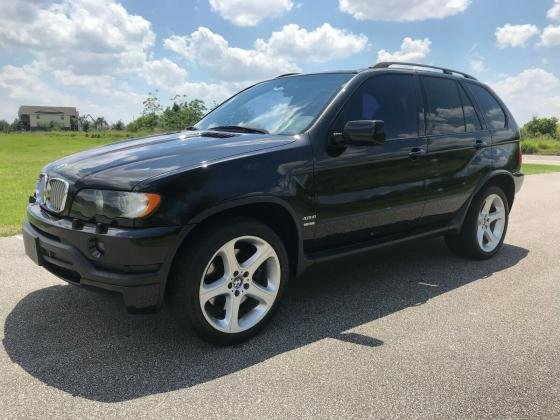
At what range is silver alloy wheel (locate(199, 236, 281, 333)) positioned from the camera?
3365 mm

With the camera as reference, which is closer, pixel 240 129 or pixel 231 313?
pixel 231 313

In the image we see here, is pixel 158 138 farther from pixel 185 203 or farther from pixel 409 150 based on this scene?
pixel 409 150

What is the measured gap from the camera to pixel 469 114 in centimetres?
535

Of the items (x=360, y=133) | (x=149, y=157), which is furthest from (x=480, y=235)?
(x=149, y=157)

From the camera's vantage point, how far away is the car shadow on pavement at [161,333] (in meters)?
3.07

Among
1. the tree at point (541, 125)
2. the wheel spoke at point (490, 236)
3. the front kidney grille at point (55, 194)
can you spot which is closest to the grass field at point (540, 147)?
the tree at point (541, 125)

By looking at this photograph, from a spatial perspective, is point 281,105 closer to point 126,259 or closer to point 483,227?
point 126,259

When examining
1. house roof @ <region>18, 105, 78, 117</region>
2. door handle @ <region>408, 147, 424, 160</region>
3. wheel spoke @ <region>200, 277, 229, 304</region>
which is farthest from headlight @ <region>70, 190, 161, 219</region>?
house roof @ <region>18, 105, 78, 117</region>

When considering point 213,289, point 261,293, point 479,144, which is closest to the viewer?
point 213,289

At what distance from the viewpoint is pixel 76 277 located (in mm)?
3234

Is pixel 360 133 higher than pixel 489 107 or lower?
lower

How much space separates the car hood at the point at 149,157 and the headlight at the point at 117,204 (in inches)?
2.0

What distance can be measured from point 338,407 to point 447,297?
6.84 feet

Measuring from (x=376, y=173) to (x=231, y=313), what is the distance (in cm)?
163
